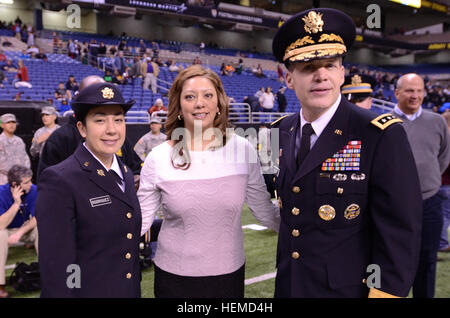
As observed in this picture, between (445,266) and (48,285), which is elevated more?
(48,285)

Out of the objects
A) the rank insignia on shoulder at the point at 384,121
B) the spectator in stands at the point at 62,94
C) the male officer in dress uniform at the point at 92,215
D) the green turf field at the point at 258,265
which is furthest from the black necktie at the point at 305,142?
the spectator in stands at the point at 62,94

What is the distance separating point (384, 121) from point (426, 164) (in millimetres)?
1859

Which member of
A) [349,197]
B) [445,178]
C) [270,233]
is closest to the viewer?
[349,197]

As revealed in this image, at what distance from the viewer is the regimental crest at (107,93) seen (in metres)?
1.82

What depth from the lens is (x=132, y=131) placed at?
10305 millimetres

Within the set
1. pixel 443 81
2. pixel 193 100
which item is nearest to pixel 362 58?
pixel 443 81

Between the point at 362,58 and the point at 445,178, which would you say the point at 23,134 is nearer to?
the point at 445,178

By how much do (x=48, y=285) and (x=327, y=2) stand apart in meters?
35.8

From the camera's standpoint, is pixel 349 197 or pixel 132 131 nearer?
pixel 349 197

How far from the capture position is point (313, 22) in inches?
65.9

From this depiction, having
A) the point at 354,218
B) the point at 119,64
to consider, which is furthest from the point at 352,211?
the point at 119,64

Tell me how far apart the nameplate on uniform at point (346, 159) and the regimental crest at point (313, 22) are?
502 mm

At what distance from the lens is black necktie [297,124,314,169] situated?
5.48 feet

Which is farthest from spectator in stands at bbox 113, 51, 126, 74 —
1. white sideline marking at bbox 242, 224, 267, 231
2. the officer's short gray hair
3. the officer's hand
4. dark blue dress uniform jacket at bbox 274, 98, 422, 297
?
dark blue dress uniform jacket at bbox 274, 98, 422, 297
